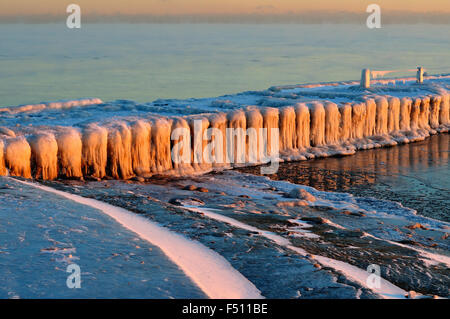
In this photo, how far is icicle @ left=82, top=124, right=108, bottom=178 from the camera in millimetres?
15070

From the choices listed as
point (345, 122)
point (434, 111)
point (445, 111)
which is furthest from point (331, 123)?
point (445, 111)

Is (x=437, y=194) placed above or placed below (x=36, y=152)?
below

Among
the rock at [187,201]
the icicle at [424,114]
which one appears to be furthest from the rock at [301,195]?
the icicle at [424,114]

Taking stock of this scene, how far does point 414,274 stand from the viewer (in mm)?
8633

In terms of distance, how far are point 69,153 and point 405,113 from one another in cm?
1493

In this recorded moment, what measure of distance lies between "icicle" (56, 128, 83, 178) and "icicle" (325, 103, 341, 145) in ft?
31.2

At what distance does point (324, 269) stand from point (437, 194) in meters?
8.62

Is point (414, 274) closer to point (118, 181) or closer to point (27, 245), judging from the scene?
point (27, 245)

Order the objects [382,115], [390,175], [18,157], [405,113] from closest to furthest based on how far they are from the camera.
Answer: [18,157] → [390,175] → [382,115] → [405,113]

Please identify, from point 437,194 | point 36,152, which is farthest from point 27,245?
point 437,194

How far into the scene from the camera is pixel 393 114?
24.5m

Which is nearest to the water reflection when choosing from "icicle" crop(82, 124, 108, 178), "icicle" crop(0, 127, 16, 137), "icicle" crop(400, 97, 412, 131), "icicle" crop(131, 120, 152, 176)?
"icicle" crop(400, 97, 412, 131)

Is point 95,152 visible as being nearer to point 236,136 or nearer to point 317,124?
point 236,136

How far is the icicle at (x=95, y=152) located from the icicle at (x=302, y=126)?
7.25 metres
